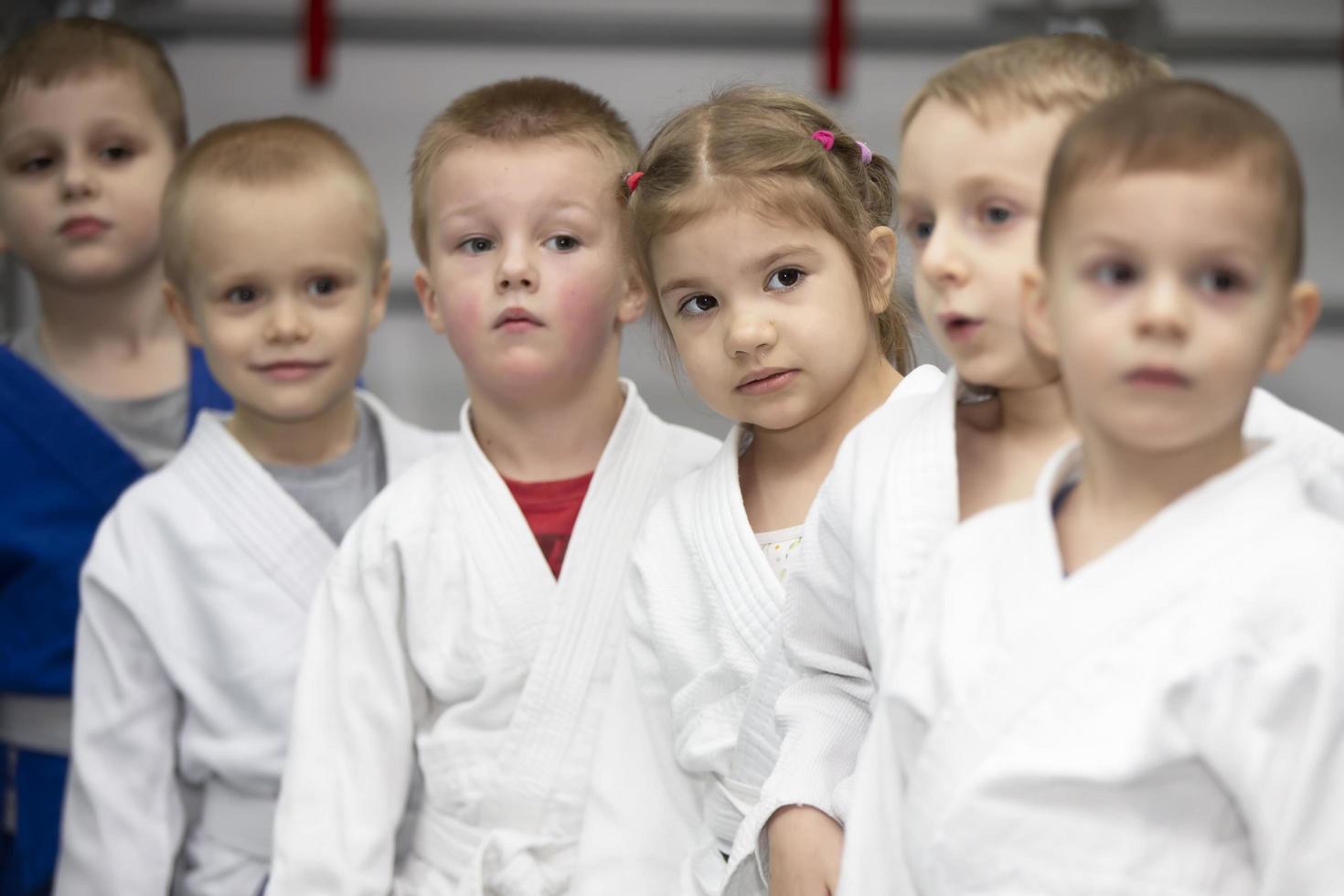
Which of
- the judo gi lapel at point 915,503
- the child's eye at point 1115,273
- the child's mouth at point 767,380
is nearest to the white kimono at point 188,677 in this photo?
the child's mouth at point 767,380

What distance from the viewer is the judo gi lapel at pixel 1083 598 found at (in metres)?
0.81

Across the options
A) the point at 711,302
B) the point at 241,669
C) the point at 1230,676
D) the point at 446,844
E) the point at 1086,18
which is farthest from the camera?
the point at 1086,18

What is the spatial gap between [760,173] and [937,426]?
341 millimetres

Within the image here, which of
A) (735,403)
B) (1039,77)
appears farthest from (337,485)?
(1039,77)

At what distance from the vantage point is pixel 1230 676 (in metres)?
0.78

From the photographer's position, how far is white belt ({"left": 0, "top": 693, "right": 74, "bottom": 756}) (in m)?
1.81

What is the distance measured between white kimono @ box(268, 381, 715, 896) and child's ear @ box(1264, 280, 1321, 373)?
2.47 feet

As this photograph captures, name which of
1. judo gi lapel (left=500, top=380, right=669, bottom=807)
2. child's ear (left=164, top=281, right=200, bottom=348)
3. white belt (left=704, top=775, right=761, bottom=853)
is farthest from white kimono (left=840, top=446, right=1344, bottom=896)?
child's ear (left=164, top=281, right=200, bottom=348)

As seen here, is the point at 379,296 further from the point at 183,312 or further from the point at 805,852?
the point at 805,852

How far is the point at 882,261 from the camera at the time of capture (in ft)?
4.28

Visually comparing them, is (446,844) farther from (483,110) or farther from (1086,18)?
(1086,18)

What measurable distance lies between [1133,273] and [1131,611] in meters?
0.19

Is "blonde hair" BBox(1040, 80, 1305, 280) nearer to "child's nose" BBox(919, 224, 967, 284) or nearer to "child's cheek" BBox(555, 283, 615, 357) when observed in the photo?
"child's nose" BBox(919, 224, 967, 284)

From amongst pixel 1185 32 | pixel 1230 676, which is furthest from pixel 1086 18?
pixel 1230 676
